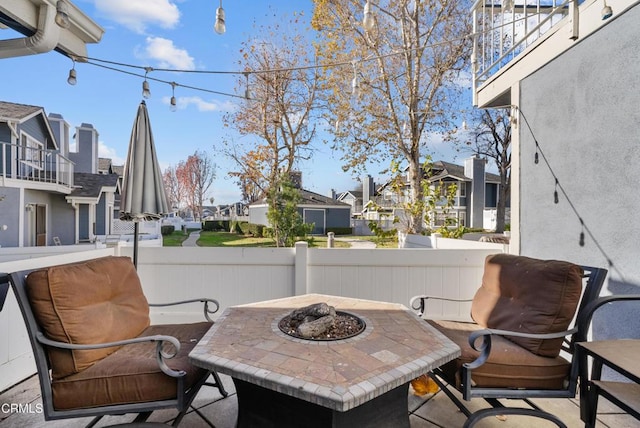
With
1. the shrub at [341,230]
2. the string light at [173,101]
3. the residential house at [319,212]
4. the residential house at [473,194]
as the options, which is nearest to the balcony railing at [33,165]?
the string light at [173,101]

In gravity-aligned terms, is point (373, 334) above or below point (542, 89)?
below

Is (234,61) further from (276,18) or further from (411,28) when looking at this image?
(411,28)

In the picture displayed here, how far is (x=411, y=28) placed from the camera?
862 cm

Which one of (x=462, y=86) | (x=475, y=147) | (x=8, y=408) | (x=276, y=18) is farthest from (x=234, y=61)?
(x=475, y=147)

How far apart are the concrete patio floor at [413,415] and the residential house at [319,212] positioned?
18.7m

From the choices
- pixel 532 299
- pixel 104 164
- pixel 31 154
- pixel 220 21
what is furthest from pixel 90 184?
pixel 532 299

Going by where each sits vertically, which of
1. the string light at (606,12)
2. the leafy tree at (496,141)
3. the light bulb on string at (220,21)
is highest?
the leafy tree at (496,141)

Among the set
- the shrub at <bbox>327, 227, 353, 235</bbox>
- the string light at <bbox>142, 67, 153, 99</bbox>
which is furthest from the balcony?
the shrub at <bbox>327, 227, 353, 235</bbox>

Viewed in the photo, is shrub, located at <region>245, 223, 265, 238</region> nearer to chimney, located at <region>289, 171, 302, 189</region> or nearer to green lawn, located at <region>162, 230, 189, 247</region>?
chimney, located at <region>289, 171, 302, 189</region>

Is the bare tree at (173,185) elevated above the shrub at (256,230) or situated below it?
above

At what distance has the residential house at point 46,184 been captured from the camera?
30.6 ft

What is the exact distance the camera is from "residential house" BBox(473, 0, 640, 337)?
7.62 feet

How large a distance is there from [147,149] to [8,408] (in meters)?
2.27

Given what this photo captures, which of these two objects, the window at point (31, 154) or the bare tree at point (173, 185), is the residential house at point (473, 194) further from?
the bare tree at point (173, 185)
